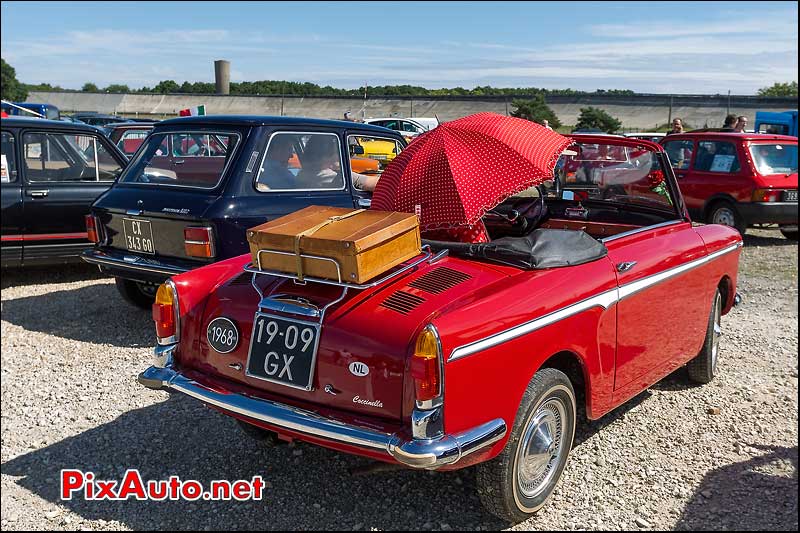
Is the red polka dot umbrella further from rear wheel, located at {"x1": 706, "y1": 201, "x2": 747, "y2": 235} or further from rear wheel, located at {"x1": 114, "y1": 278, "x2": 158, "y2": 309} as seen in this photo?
rear wheel, located at {"x1": 706, "y1": 201, "x2": 747, "y2": 235}

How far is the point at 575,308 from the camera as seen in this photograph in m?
3.42

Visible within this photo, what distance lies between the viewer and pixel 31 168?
24.7 ft

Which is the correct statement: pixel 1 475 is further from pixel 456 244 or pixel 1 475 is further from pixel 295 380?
pixel 456 244

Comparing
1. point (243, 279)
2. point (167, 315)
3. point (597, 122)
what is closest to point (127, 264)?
point (167, 315)

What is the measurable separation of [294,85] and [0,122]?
58.2 feet

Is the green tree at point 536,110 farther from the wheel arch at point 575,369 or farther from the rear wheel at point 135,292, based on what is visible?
the wheel arch at point 575,369

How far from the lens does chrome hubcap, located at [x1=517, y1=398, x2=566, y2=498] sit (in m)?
3.29

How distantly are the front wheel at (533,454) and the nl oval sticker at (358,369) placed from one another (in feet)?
2.14

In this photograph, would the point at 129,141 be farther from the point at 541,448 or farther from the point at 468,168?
the point at 541,448

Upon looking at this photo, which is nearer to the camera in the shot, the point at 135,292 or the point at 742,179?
the point at 135,292

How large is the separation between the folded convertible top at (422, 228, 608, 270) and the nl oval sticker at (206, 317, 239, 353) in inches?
42.2

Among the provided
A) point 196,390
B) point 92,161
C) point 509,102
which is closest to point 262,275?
point 196,390

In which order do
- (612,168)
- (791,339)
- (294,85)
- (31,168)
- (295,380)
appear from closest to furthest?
(295,380), (612,168), (791,339), (31,168), (294,85)

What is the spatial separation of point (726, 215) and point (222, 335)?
31.7ft
